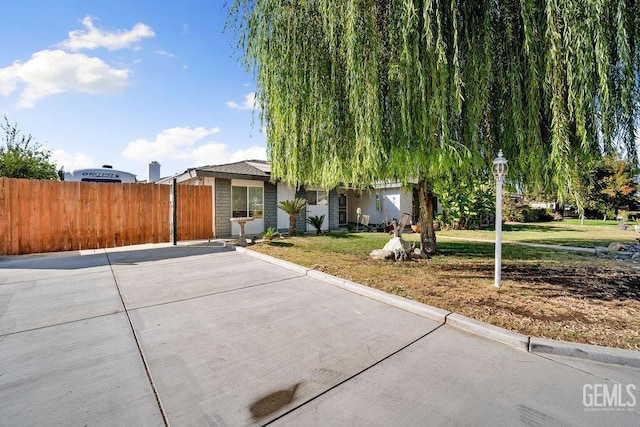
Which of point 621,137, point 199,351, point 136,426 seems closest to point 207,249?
point 199,351

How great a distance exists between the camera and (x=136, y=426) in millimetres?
1792

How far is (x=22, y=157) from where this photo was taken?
48.2ft

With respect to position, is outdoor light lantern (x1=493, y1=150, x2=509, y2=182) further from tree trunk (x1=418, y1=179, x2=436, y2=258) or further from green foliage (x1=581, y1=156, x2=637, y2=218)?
green foliage (x1=581, y1=156, x2=637, y2=218)

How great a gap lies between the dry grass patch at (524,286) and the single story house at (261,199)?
2476 millimetres

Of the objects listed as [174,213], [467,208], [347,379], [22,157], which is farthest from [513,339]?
[22,157]

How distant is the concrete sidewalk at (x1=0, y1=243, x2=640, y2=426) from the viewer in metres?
1.92

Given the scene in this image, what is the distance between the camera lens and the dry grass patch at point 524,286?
10.4 feet

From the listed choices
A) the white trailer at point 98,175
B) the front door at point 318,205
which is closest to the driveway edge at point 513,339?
the front door at point 318,205

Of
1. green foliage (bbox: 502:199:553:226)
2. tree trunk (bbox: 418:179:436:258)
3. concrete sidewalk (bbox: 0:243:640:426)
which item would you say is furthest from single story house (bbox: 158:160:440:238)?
green foliage (bbox: 502:199:553:226)

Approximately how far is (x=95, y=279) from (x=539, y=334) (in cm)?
721

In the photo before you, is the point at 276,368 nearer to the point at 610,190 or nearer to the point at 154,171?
the point at 154,171

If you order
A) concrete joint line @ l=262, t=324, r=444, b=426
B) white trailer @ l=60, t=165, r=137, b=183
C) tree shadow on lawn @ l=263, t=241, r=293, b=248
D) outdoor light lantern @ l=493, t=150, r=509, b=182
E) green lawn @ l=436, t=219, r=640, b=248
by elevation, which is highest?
white trailer @ l=60, t=165, r=137, b=183

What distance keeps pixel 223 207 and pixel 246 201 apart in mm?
1151

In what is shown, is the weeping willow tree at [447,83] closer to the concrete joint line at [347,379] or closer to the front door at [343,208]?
the concrete joint line at [347,379]
